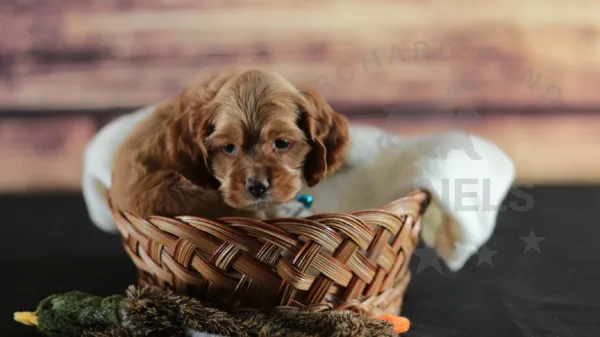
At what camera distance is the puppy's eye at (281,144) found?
801 mm

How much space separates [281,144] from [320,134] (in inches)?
2.5

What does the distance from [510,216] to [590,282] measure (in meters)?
0.49

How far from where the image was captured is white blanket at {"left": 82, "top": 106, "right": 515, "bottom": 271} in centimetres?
101

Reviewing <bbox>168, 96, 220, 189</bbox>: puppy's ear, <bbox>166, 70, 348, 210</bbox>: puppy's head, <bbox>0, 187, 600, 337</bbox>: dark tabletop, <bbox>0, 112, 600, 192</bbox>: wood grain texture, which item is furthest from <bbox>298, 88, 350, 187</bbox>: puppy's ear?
<bbox>0, 112, 600, 192</bbox>: wood grain texture

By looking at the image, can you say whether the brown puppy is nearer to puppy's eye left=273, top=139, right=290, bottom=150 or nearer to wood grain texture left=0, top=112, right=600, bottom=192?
puppy's eye left=273, top=139, right=290, bottom=150

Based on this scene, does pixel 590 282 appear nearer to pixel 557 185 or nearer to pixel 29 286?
pixel 557 185

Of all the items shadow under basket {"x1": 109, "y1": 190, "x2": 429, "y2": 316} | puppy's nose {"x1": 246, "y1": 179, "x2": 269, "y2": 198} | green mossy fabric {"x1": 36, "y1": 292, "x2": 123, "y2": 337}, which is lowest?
green mossy fabric {"x1": 36, "y1": 292, "x2": 123, "y2": 337}

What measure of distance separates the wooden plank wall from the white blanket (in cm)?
55

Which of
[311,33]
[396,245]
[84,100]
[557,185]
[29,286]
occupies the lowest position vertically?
[557,185]

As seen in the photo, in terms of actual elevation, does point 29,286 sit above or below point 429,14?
below

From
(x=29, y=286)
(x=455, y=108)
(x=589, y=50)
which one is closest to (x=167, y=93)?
(x=29, y=286)

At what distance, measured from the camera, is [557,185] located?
200 cm

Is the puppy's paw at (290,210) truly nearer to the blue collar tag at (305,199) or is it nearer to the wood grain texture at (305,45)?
the blue collar tag at (305,199)

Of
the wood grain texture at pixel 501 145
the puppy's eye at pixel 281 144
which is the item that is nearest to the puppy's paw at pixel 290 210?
the puppy's eye at pixel 281 144
